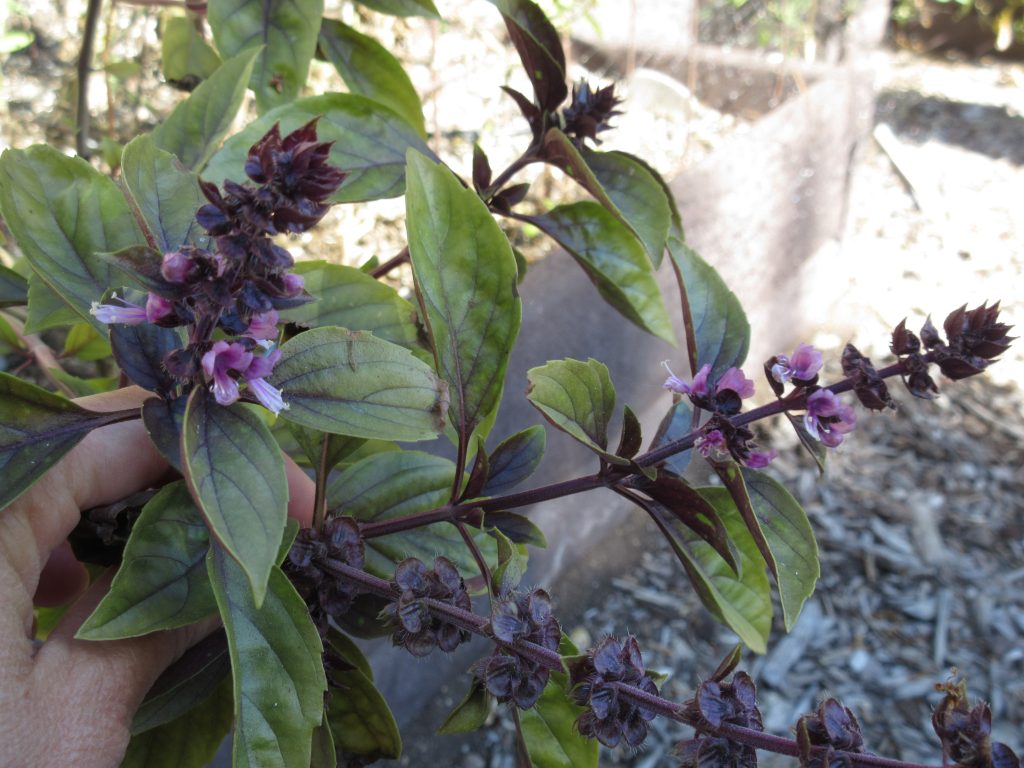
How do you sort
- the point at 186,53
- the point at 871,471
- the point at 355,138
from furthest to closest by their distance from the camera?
1. the point at 871,471
2. the point at 186,53
3. the point at 355,138

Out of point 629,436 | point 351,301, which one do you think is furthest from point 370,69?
point 629,436

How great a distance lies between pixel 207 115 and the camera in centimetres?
82

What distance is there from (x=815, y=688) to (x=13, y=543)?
1741mm

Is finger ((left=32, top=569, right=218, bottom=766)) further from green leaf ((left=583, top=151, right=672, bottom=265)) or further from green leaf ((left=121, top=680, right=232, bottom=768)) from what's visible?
green leaf ((left=583, top=151, right=672, bottom=265))

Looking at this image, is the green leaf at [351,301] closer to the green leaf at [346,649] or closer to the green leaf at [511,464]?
the green leaf at [511,464]

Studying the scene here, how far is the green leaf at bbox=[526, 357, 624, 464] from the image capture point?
62cm

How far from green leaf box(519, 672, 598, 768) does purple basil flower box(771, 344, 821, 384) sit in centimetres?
27

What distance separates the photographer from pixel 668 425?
2.27ft

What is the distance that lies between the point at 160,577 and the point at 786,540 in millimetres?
429

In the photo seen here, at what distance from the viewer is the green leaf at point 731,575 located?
26.8 inches

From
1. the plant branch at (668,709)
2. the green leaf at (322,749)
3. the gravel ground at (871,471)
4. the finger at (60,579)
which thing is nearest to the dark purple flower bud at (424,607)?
the plant branch at (668,709)

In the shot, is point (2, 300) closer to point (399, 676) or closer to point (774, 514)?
point (774, 514)

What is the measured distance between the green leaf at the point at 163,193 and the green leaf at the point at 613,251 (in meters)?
0.32

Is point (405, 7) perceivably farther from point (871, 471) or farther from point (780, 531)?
point (871, 471)
